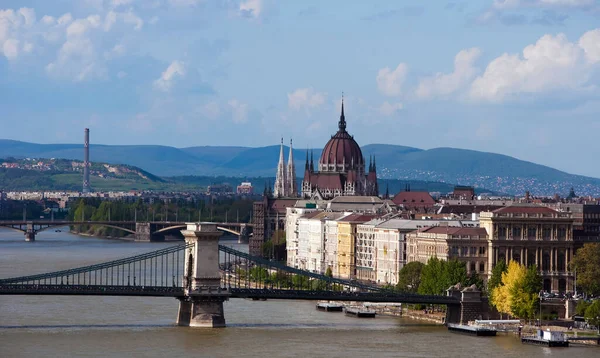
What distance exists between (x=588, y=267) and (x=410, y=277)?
20.1 ft

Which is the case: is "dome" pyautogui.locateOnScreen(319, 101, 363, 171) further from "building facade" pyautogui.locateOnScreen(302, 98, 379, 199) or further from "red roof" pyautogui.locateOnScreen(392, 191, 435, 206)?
"red roof" pyautogui.locateOnScreen(392, 191, 435, 206)

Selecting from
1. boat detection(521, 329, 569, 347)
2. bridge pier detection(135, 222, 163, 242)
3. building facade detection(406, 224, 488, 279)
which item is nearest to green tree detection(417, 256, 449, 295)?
building facade detection(406, 224, 488, 279)

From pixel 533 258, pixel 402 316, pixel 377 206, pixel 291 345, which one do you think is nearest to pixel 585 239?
pixel 533 258

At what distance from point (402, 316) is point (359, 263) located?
862 inches

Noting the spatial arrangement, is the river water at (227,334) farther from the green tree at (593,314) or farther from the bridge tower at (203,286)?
the green tree at (593,314)

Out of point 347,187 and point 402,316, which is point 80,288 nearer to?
point 402,316

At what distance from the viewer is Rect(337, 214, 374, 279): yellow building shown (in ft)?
285

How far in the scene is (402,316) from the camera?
64312 millimetres

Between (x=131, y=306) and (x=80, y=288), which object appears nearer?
(x=80, y=288)

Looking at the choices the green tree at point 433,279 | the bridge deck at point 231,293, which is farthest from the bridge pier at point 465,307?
the green tree at point 433,279

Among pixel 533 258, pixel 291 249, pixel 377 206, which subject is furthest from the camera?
pixel 377 206

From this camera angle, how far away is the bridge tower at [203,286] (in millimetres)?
57344

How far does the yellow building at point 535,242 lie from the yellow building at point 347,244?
13601 mm

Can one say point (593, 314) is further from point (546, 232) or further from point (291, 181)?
point (291, 181)
